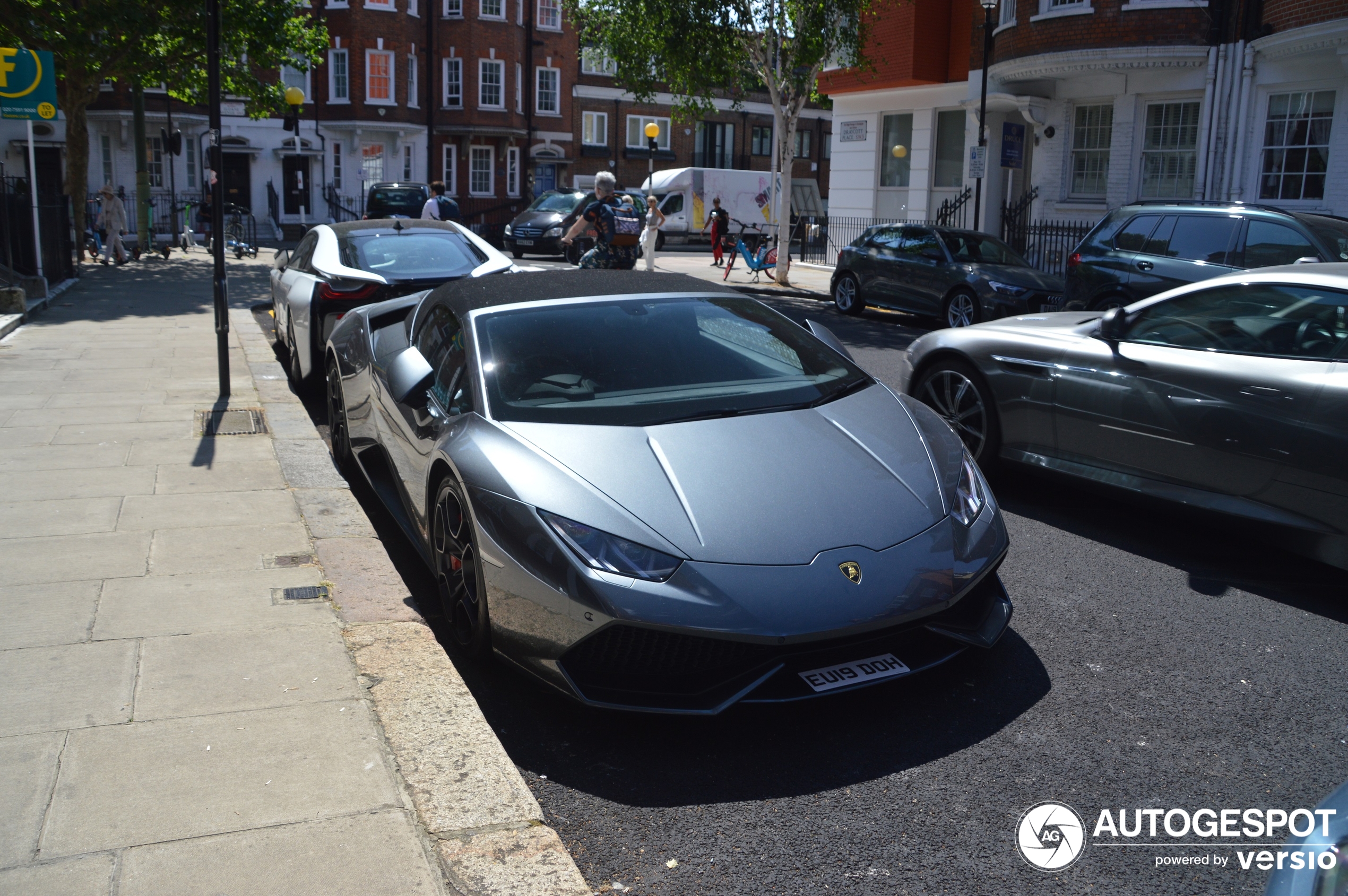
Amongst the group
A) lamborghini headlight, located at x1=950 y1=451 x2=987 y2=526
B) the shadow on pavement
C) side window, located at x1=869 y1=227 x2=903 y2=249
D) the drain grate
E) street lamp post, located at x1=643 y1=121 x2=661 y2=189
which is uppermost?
street lamp post, located at x1=643 y1=121 x2=661 y2=189

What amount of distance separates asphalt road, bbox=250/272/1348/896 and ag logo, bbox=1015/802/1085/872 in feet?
0.11

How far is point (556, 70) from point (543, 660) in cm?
5059

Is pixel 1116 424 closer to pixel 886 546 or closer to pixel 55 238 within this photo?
pixel 886 546

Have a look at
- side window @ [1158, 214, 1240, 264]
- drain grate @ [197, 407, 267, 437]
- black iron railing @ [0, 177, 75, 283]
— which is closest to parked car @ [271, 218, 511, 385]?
drain grate @ [197, 407, 267, 437]

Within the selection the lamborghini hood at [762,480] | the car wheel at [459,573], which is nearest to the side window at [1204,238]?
the lamborghini hood at [762,480]

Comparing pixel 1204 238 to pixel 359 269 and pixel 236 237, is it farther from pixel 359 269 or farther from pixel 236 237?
pixel 236 237

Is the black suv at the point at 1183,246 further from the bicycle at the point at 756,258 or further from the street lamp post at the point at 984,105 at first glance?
the bicycle at the point at 756,258

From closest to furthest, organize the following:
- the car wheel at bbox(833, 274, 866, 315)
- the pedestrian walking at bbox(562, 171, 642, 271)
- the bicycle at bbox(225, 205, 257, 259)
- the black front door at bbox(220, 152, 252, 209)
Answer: the pedestrian walking at bbox(562, 171, 642, 271)
the car wheel at bbox(833, 274, 866, 315)
the bicycle at bbox(225, 205, 257, 259)
the black front door at bbox(220, 152, 252, 209)

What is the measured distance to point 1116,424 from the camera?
5.74 metres

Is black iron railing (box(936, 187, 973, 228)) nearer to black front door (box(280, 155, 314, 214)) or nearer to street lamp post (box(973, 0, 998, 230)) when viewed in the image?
street lamp post (box(973, 0, 998, 230))

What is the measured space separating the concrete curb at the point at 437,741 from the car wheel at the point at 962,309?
1131 cm

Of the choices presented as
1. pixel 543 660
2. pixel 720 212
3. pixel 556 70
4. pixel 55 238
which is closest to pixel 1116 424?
pixel 543 660

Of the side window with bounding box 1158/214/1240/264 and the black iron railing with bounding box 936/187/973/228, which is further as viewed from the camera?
the black iron railing with bounding box 936/187/973/228

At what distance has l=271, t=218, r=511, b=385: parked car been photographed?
8828 millimetres
